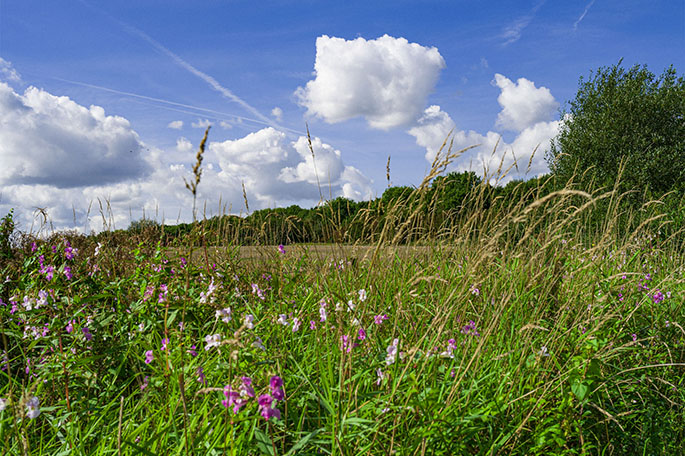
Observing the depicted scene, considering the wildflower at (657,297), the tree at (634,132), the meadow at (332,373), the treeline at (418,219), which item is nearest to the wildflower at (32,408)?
the meadow at (332,373)

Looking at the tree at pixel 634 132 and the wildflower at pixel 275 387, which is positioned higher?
the tree at pixel 634 132


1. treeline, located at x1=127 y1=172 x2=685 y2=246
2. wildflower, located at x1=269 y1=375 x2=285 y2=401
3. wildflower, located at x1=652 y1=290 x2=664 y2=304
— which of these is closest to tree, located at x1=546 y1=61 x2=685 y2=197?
treeline, located at x1=127 y1=172 x2=685 y2=246

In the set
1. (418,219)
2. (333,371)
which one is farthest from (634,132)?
(333,371)

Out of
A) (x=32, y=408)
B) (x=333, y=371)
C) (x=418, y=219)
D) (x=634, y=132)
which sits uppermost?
(x=634, y=132)

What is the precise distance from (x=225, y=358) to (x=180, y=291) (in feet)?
3.14

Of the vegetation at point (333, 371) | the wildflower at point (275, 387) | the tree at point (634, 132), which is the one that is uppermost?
the tree at point (634, 132)

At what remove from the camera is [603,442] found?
223cm

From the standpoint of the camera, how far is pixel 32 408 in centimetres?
124

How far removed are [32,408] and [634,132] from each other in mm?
15638

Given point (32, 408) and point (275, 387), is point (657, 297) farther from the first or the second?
point (32, 408)

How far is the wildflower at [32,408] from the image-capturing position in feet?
3.79

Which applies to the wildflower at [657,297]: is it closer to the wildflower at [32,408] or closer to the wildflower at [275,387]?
the wildflower at [275,387]

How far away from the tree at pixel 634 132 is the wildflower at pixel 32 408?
1347cm

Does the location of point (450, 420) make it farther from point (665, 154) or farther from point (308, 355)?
point (665, 154)
